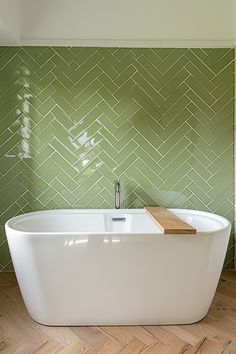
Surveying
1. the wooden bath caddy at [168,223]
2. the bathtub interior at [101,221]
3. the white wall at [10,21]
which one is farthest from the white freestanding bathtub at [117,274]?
the white wall at [10,21]

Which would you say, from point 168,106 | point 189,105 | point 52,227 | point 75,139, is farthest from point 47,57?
point 52,227

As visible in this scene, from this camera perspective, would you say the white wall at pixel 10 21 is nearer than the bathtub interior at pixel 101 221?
Yes

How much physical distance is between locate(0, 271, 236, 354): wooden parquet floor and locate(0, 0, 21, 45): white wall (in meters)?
2.27

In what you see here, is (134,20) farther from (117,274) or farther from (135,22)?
(117,274)

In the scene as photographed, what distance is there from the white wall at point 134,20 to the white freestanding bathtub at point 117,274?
1.88m

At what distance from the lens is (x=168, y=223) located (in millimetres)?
1805

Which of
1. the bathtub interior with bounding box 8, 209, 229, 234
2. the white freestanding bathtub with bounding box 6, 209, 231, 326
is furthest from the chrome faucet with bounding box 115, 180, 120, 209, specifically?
the white freestanding bathtub with bounding box 6, 209, 231, 326

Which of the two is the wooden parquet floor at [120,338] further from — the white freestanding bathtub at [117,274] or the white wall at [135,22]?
the white wall at [135,22]

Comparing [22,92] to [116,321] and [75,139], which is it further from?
[116,321]

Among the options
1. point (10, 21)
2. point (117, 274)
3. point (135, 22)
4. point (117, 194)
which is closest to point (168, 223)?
point (117, 274)

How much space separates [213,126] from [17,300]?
2.32 m

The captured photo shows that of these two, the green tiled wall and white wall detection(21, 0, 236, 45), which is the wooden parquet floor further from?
white wall detection(21, 0, 236, 45)

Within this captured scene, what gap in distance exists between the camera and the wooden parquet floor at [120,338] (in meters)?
1.52

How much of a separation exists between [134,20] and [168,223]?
1950mm
